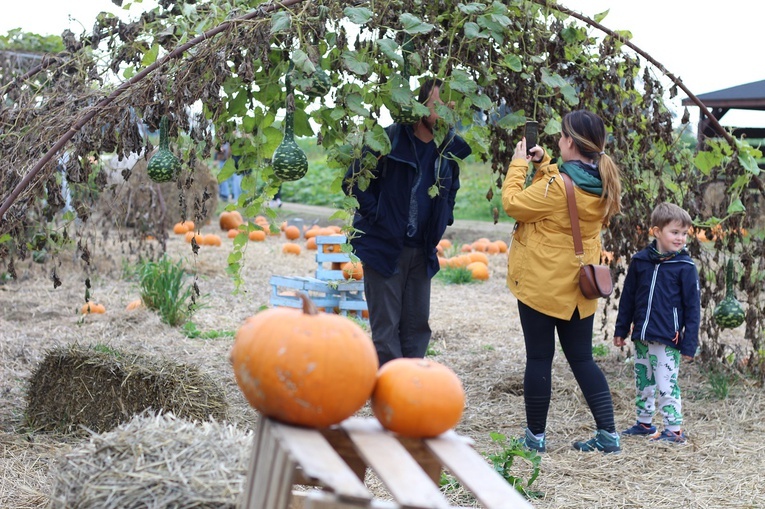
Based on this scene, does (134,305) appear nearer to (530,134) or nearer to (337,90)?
(337,90)

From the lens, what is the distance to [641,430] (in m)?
4.44

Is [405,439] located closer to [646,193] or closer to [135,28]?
[135,28]

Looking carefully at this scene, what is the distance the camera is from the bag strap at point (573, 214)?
3.88 meters

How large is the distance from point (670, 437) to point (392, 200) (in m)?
1.85

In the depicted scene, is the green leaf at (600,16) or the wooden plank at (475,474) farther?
the green leaf at (600,16)

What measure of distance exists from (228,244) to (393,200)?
7672 millimetres

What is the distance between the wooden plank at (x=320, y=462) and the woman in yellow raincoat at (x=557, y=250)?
2.12m

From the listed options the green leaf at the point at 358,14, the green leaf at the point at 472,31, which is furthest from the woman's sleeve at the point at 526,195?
the green leaf at the point at 358,14

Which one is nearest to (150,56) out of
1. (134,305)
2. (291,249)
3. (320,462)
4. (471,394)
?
(320,462)

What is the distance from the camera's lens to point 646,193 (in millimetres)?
4883

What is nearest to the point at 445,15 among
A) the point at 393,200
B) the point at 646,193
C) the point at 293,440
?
the point at 393,200

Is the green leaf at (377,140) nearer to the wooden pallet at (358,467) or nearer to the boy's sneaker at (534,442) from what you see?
the boy's sneaker at (534,442)

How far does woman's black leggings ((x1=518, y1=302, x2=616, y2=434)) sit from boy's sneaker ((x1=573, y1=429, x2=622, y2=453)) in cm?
3

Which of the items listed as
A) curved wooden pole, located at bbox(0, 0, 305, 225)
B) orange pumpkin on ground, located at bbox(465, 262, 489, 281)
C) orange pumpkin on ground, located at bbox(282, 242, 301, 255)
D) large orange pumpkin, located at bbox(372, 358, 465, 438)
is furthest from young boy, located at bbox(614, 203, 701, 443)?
orange pumpkin on ground, located at bbox(282, 242, 301, 255)
